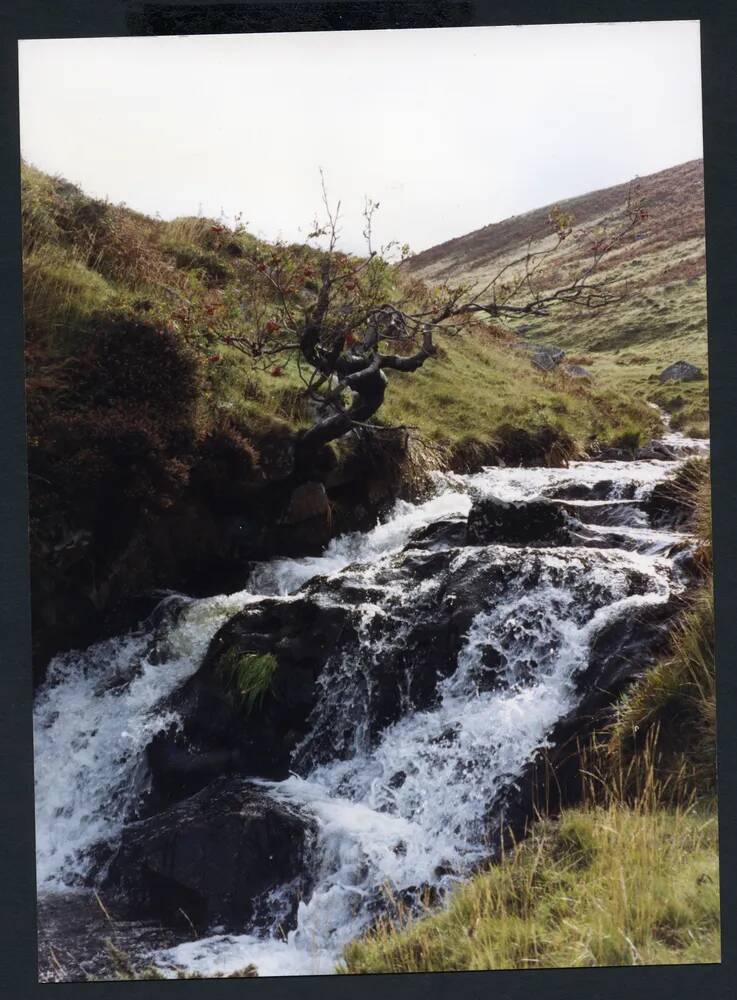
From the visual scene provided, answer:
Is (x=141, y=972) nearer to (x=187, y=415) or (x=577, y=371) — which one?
(x=187, y=415)

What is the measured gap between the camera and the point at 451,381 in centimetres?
420

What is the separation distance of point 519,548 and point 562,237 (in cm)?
159

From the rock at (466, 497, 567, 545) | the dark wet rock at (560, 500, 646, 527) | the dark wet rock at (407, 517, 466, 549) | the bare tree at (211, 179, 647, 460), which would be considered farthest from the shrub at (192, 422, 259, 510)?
the dark wet rock at (560, 500, 646, 527)

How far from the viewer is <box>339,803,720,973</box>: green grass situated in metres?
3.44

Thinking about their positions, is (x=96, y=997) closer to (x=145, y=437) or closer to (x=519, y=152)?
(x=145, y=437)

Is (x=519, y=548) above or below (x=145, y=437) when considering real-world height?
below

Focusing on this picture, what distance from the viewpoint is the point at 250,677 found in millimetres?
3980

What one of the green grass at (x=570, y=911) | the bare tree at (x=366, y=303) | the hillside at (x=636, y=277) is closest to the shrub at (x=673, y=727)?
the green grass at (x=570, y=911)

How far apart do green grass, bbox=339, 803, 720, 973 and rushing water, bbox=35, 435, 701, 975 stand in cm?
15

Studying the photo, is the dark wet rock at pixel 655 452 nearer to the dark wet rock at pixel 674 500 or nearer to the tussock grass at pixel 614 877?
the dark wet rock at pixel 674 500

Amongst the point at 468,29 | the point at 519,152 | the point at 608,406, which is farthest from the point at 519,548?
the point at 468,29

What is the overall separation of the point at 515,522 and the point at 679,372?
1.11 meters

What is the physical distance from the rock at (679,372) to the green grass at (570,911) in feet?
6.78

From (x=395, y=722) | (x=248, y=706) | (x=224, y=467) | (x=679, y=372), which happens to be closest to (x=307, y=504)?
(x=224, y=467)
